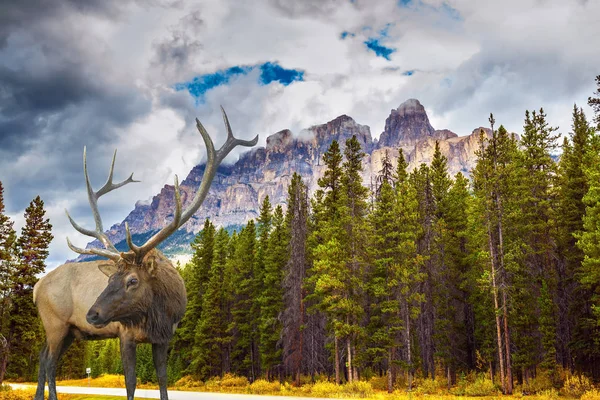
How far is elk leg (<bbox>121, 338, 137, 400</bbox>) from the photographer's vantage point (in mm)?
8266

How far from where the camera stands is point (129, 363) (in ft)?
27.3

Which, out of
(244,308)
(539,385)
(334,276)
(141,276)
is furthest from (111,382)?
(141,276)

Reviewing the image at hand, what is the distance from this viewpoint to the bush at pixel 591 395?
75.1 feet

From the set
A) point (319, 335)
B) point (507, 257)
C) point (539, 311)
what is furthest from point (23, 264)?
point (539, 311)

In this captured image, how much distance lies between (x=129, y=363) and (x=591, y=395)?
24.1 metres

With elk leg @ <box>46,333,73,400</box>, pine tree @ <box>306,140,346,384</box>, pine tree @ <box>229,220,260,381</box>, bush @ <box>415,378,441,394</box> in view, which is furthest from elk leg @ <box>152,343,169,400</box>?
pine tree @ <box>229,220,260,381</box>

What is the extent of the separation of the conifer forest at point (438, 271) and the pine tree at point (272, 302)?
128mm

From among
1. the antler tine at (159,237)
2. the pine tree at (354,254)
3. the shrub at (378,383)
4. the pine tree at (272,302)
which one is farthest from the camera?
the pine tree at (272,302)

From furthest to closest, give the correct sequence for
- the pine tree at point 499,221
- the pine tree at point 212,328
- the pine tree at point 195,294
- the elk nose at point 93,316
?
the pine tree at point 195,294 → the pine tree at point 212,328 → the pine tree at point 499,221 → the elk nose at point 93,316

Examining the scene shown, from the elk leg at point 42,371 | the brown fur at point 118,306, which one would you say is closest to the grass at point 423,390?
the elk leg at point 42,371

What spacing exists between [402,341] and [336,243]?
9.99 meters

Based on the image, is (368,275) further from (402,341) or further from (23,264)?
(23,264)

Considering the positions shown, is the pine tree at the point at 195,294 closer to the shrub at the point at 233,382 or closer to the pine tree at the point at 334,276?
the shrub at the point at 233,382

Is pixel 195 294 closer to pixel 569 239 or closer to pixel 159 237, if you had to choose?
pixel 569 239
